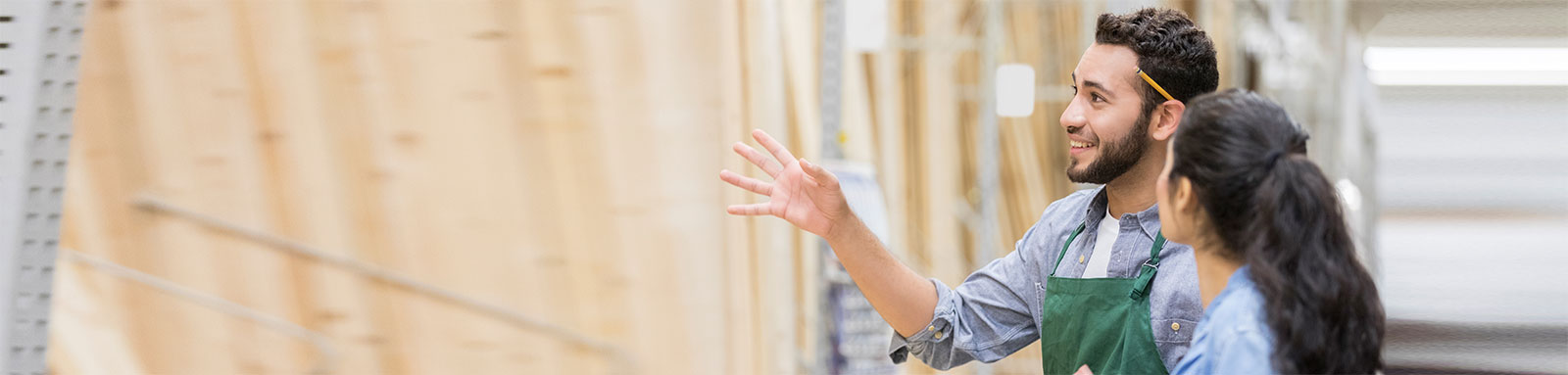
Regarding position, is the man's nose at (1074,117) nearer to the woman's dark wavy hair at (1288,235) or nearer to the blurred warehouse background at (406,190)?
the woman's dark wavy hair at (1288,235)

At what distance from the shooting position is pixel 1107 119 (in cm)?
170

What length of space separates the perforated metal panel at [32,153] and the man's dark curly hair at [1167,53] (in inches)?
52.5

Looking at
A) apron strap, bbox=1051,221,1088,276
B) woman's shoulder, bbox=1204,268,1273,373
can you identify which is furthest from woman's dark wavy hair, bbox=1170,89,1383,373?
apron strap, bbox=1051,221,1088,276

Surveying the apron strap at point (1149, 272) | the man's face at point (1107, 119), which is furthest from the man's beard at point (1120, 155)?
the apron strap at point (1149, 272)

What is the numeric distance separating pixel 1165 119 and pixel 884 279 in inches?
17.9

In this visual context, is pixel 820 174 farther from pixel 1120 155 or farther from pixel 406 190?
pixel 406 190

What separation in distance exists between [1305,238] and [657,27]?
5.47ft

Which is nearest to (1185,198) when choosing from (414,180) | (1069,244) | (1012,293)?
(1069,244)

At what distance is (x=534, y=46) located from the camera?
269 cm

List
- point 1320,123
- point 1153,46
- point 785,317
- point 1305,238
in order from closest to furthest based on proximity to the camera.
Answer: point 1305,238
point 1153,46
point 785,317
point 1320,123

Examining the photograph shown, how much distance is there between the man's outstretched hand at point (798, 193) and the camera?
174cm

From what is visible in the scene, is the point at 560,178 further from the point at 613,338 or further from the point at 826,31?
the point at 826,31

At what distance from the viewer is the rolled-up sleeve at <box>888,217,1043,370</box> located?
1883mm

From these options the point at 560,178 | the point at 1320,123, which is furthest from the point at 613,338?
the point at 1320,123
